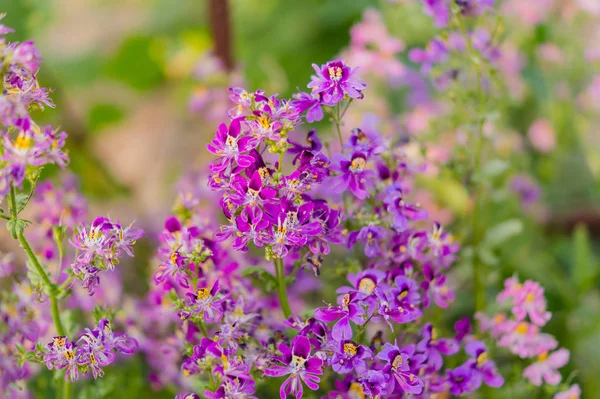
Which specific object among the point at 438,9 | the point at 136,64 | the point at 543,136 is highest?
the point at 136,64

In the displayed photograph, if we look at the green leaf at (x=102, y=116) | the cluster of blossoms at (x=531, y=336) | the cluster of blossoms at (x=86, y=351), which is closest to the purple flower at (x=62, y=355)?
the cluster of blossoms at (x=86, y=351)

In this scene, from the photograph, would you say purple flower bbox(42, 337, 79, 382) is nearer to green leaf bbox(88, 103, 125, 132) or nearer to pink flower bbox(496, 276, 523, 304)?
pink flower bbox(496, 276, 523, 304)

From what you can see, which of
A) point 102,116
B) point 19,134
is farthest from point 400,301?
point 102,116

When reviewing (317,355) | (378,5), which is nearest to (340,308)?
(317,355)

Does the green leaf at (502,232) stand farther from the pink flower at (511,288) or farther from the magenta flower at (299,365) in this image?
the magenta flower at (299,365)

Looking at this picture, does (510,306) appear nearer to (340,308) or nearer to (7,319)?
(340,308)

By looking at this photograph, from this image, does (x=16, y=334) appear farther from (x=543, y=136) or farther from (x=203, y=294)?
(x=543, y=136)
